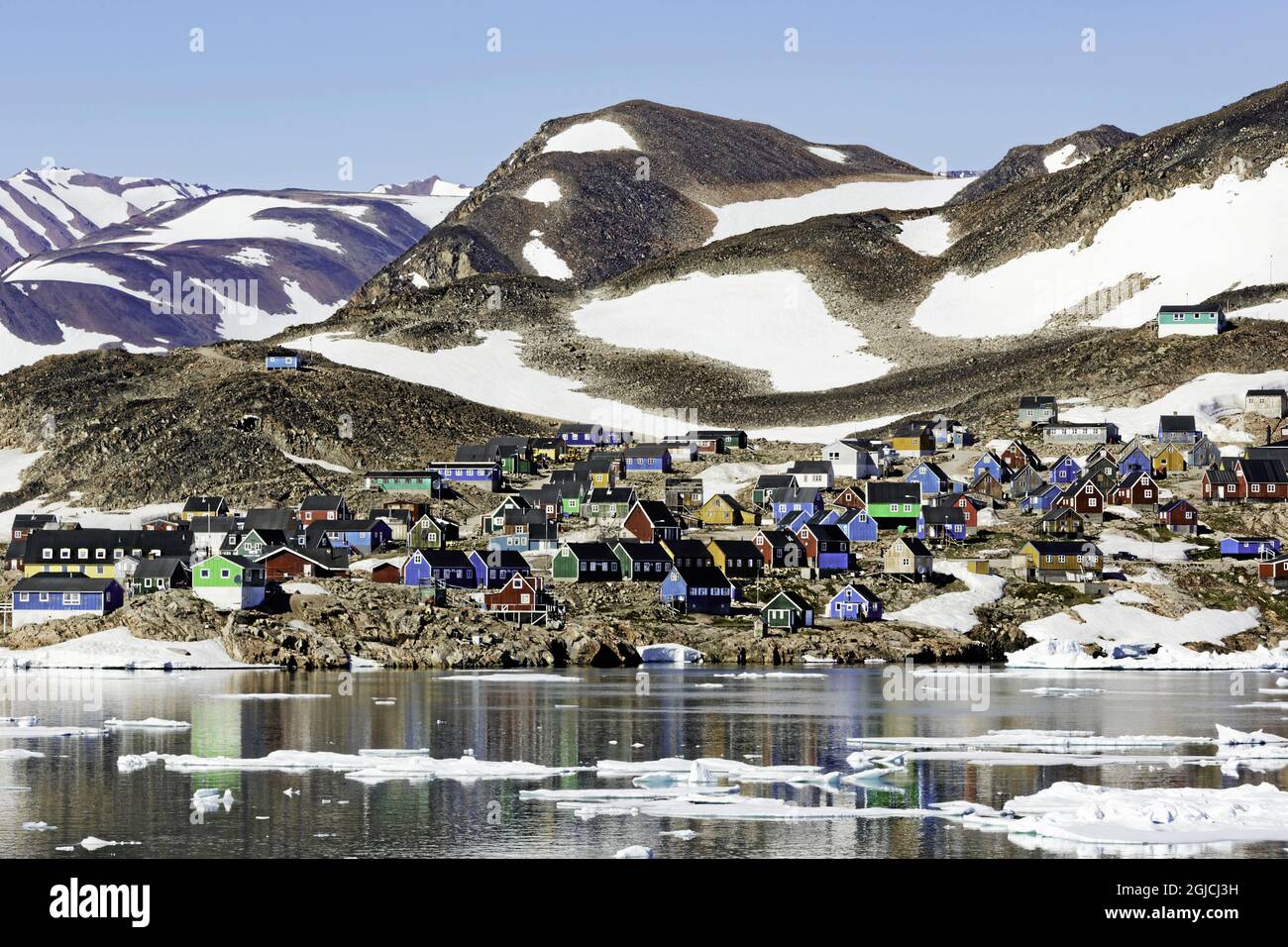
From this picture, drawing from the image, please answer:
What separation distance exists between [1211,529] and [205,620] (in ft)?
258

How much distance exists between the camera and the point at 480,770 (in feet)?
216

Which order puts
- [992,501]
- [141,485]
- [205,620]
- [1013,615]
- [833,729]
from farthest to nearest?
[141,485] → [992,501] → [1013,615] → [205,620] → [833,729]

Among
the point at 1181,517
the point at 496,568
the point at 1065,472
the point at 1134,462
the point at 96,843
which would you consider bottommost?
the point at 96,843

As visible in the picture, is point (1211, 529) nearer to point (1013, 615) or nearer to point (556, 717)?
point (1013, 615)

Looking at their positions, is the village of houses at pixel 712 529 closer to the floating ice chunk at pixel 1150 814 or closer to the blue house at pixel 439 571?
the blue house at pixel 439 571

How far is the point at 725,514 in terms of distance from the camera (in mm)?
150125

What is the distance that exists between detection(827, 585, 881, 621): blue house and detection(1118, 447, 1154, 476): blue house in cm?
4484

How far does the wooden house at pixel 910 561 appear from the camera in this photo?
128375 millimetres

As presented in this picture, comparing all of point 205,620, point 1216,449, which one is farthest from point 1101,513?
point 205,620

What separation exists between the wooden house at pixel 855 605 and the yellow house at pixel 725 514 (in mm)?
28525

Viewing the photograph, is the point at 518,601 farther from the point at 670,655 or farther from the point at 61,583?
the point at 61,583

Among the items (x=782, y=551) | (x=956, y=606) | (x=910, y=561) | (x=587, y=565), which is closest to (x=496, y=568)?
(x=587, y=565)

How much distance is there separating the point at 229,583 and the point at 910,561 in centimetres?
4659

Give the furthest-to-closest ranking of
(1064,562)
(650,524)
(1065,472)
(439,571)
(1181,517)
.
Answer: (1065,472) → (1181,517) → (650,524) → (1064,562) → (439,571)
